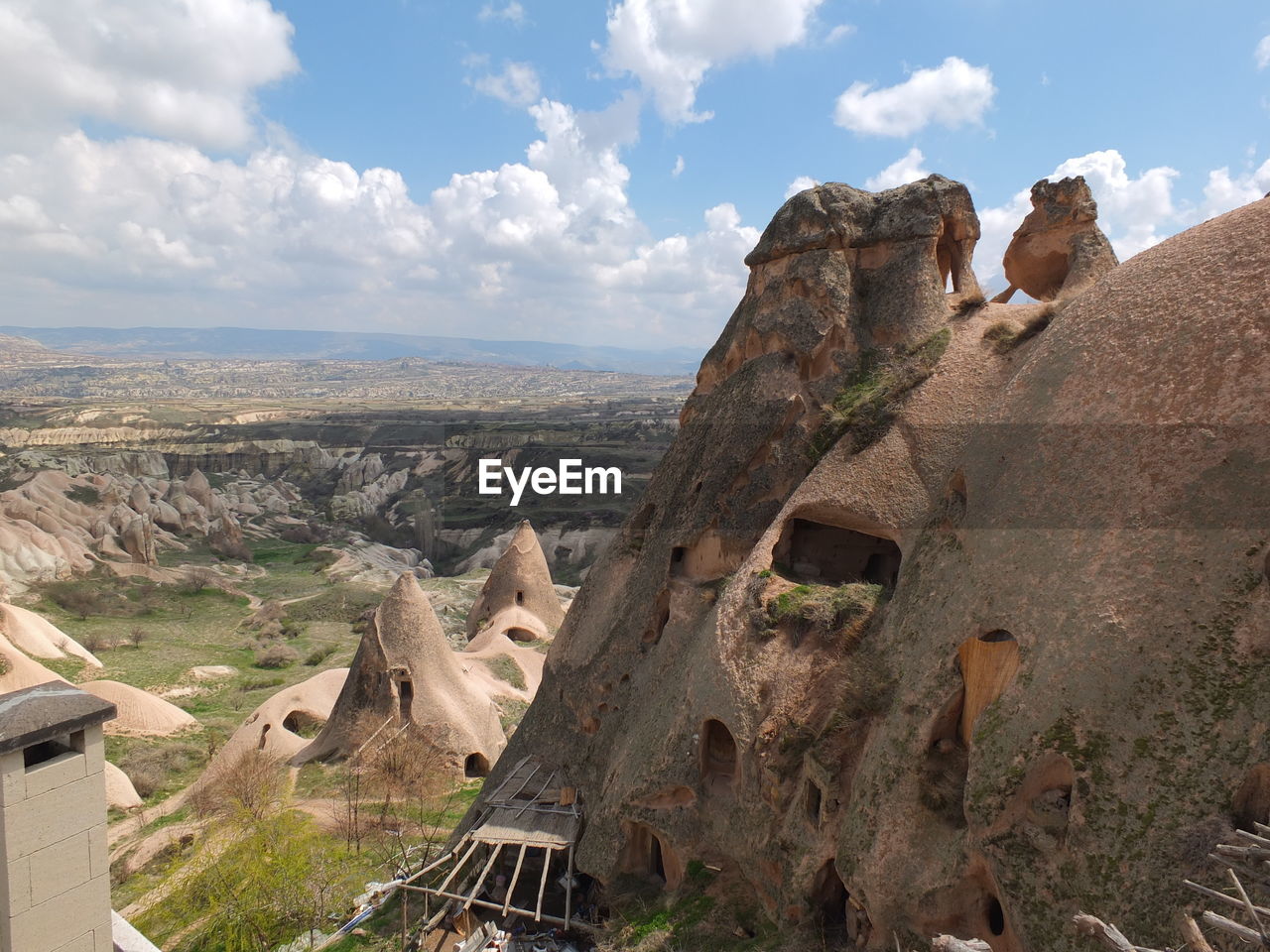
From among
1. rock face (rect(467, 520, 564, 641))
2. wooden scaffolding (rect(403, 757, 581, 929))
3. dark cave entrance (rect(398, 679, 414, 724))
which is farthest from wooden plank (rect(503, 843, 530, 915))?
rock face (rect(467, 520, 564, 641))

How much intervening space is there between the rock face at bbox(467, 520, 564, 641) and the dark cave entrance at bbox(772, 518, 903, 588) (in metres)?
22.2

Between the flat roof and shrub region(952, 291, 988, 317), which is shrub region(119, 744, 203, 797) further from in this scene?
shrub region(952, 291, 988, 317)

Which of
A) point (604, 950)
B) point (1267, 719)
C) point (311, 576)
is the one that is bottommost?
point (311, 576)

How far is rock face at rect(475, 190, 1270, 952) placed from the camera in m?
6.91

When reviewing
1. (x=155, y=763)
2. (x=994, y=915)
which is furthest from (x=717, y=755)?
(x=155, y=763)

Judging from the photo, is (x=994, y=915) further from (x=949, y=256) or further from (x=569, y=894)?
(x=949, y=256)

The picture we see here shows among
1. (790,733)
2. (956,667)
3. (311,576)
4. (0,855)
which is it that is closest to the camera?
(0,855)

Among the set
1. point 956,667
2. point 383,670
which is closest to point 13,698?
point 956,667

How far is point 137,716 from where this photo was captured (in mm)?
26438

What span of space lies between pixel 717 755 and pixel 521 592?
2397 centimetres

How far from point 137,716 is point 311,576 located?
32.3 metres

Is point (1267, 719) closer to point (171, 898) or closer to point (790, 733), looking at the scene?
point (790, 733)

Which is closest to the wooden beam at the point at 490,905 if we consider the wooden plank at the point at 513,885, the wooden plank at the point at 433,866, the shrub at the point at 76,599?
the wooden plank at the point at 513,885

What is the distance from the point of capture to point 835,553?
12828 millimetres
